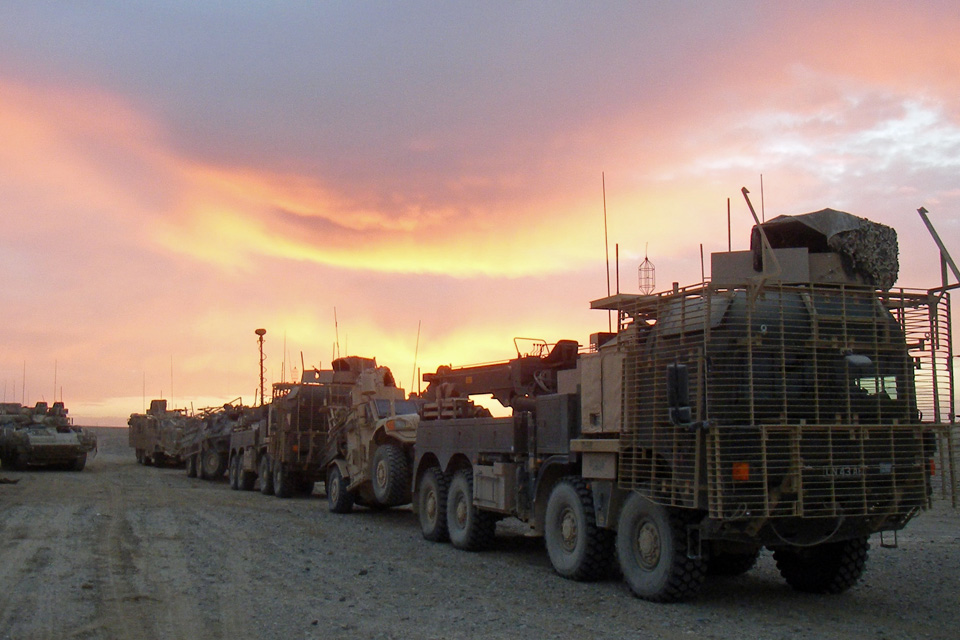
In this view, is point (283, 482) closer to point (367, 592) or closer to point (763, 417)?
point (367, 592)

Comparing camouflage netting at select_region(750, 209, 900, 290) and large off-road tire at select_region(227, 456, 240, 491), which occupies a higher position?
camouflage netting at select_region(750, 209, 900, 290)

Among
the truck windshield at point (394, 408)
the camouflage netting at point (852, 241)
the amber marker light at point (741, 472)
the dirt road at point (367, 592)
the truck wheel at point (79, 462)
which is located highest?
the camouflage netting at point (852, 241)

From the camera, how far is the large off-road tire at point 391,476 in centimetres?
1681

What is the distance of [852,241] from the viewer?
9625mm

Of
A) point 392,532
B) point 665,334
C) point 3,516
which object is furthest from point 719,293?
point 3,516

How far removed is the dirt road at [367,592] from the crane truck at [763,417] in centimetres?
59

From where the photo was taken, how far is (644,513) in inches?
371

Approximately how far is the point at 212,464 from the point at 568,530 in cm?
2291

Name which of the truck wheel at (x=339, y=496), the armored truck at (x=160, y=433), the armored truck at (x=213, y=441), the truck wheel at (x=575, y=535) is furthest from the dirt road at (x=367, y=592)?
the armored truck at (x=160, y=433)

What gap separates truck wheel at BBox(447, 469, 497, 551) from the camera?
43.9ft

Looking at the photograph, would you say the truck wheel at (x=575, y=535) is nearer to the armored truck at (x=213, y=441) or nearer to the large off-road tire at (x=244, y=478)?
the large off-road tire at (x=244, y=478)

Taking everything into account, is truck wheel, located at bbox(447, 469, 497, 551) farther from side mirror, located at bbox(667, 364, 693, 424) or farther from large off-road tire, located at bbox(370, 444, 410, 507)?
side mirror, located at bbox(667, 364, 693, 424)

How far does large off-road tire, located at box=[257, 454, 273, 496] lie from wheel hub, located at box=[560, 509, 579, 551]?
14839 mm

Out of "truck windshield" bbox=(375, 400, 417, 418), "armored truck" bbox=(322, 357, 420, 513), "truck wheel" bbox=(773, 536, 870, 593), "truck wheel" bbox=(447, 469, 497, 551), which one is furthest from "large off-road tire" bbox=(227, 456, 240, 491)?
"truck wheel" bbox=(773, 536, 870, 593)
